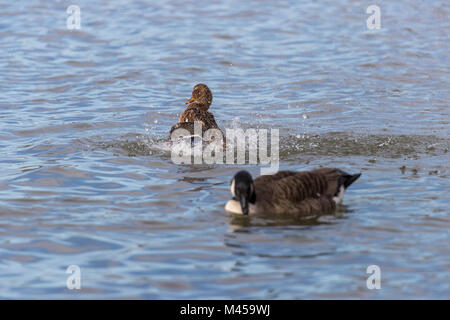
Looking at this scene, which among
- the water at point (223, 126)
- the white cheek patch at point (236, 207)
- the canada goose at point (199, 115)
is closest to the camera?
the water at point (223, 126)

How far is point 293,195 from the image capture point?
930 centimetres

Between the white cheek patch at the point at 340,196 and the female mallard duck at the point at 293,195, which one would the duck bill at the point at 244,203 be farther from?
the white cheek patch at the point at 340,196

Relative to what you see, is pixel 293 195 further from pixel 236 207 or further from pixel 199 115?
pixel 199 115

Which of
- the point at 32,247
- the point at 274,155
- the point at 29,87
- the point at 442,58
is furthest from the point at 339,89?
the point at 32,247

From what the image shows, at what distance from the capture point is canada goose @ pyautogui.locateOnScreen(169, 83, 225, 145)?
1308 cm

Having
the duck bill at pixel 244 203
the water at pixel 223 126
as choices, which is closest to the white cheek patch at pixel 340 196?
the water at pixel 223 126

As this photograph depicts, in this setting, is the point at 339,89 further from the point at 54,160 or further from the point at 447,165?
the point at 54,160

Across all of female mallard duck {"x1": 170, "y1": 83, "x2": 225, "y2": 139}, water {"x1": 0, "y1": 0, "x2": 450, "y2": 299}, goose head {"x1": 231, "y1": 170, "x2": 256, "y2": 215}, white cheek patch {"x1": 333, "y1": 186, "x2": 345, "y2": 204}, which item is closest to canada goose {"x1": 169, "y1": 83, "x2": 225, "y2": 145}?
female mallard duck {"x1": 170, "y1": 83, "x2": 225, "y2": 139}

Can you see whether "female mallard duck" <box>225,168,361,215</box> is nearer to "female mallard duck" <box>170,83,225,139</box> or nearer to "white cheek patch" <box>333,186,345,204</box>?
"white cheek patch" <box>333,186,345,204</box>

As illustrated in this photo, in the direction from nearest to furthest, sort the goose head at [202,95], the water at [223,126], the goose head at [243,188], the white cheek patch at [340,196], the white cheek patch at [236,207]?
1. the water at [223,126]
2. the goose head at [243,188]
3. the white cheek patch at [236,207]
4. the white cheek patch at [340,196]
5. the goose head at [202,95]

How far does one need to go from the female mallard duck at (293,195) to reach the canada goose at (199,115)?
12.0 ft

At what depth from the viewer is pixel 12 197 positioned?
33.2 ft

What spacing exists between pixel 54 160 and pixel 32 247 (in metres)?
3.70

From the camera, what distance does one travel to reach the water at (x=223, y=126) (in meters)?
7.75
